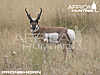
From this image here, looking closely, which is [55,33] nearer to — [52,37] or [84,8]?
[52,37]

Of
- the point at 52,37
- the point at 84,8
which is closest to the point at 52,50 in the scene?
the point at 52,37

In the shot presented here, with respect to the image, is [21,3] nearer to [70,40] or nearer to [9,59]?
[70,40]

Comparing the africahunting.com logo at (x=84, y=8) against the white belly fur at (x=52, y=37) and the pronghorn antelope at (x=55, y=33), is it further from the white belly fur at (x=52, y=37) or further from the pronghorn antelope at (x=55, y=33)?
the white belly fur at (x=52, y=37)

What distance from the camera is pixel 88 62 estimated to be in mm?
4488

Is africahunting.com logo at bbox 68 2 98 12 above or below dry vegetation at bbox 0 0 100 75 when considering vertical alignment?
above

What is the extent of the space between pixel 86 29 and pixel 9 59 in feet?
12.4

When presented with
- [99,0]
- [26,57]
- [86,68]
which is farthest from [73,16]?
[86,68]

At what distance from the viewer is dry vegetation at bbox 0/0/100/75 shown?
454cm

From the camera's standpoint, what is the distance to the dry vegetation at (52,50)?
4539 millimetres

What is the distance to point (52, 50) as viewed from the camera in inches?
209

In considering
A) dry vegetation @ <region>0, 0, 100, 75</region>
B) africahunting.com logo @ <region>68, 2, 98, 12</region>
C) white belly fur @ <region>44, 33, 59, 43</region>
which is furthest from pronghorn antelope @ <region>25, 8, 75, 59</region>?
africahunting.com logo @ <region>68, 2, 98, 12</region>

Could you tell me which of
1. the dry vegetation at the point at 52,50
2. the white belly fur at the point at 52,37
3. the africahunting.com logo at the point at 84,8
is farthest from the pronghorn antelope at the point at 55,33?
the africahunting.com logo at the point at 84,8

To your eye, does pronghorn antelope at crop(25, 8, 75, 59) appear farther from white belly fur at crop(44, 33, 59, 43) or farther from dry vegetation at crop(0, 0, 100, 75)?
dry vegetation at crop(0, 0, 100, 75)

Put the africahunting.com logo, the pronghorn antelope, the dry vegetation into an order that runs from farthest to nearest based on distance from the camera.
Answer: the africahunting.com logo → the pronghorn antelope → the dry vegetation
